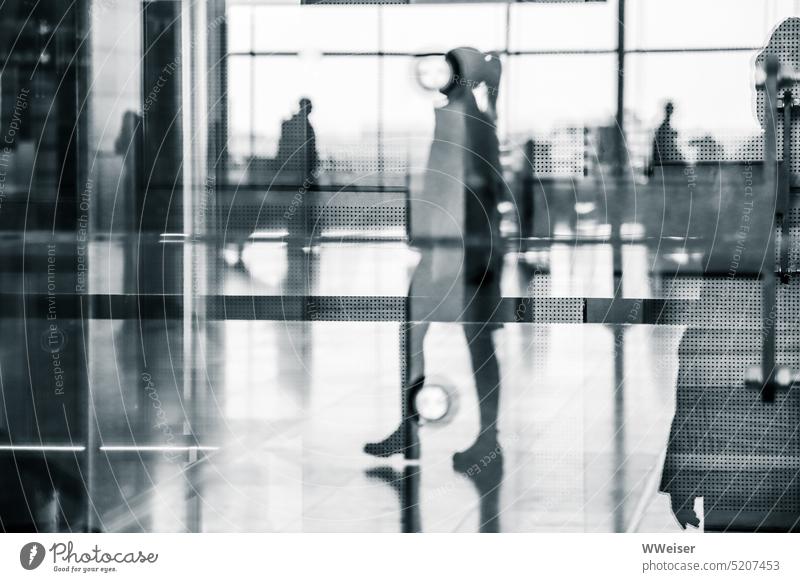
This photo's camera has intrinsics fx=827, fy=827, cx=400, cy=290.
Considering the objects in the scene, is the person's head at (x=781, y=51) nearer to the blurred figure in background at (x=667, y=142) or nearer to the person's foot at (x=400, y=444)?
the blurred figure in background at (x=667, y=142)

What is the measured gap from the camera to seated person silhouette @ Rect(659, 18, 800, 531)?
2.24 meters

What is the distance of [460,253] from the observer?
2283mm

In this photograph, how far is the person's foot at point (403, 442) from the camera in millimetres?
2303

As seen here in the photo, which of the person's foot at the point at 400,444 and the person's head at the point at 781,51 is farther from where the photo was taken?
the person's foot at the point at 400,444

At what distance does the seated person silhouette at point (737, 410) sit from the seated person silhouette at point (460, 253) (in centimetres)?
53

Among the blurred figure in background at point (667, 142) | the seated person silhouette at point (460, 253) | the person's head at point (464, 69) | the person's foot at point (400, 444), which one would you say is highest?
the person's head at point (464, 69)

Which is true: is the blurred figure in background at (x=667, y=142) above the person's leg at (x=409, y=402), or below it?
above

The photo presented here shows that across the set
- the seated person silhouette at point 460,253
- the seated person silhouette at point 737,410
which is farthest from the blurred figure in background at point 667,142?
the seated person silhouette at point 460,253

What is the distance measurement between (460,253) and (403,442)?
21.7 inches

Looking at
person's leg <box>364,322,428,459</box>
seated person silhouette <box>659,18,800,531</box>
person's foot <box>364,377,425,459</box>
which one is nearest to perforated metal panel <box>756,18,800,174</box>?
seated person silhouette <box>659,18,800,531</box>

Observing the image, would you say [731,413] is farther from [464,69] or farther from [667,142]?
[464,69]
